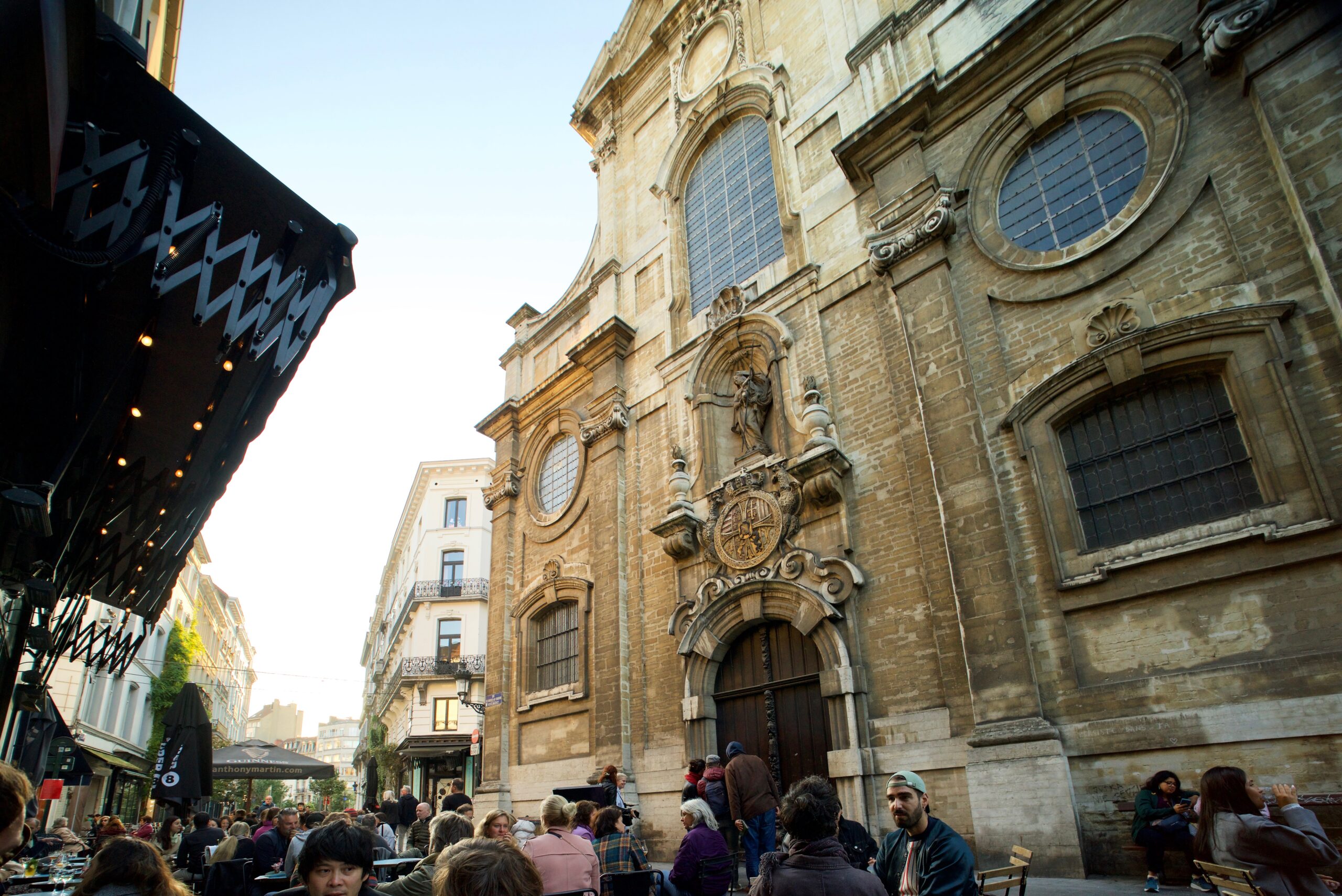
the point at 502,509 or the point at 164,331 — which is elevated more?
the point at 502,509

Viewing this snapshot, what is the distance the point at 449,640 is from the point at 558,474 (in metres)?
17.4

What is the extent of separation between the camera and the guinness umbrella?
13914mm

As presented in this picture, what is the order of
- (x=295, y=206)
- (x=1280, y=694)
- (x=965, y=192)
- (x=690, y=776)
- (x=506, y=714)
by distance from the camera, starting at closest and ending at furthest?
(x=295, y=206)
(x=1280, y=694)
(x=690, y=776)
(x=965, y=192)
(x=506, y=714)

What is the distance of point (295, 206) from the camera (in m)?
6.04

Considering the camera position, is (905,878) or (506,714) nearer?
(905,878)

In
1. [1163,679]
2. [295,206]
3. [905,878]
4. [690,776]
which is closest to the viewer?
[905,878]

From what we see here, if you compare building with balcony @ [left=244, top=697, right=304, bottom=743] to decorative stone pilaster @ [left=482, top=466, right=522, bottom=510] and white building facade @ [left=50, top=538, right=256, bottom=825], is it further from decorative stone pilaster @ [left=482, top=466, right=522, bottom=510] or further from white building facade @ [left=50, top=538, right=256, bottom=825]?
decorative stone pilaster @ [left=482, top=466, right=522, bottom=510]

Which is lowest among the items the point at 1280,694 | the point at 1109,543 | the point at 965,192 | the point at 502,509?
the point at 1280,694

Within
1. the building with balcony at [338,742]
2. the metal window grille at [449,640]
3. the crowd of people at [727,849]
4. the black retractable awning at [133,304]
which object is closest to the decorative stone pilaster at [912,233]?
the crowd of people at [727,849]

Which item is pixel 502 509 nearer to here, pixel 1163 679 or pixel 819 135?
pixel 819 135

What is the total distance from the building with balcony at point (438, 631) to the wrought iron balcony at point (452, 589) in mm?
38

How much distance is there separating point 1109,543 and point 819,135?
8328 mm

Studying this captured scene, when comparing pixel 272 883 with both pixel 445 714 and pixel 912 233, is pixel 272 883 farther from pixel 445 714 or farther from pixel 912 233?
pixel 445 714

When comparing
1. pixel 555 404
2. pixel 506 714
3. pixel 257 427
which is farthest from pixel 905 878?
pixel 555 404
